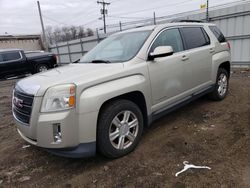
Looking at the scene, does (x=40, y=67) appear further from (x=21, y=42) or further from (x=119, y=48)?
(x=21, y=42)

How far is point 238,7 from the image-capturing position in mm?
8867

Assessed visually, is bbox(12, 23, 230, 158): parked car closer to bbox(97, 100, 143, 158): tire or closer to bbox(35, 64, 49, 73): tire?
bbox(97, 100, 143, 158): tire

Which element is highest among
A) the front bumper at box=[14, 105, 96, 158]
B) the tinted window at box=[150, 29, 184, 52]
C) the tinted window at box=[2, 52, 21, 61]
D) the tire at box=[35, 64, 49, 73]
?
the tinted window at box=[150, 29, 184, 52]

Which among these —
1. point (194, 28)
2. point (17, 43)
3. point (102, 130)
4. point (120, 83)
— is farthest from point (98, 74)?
point (17, 43)

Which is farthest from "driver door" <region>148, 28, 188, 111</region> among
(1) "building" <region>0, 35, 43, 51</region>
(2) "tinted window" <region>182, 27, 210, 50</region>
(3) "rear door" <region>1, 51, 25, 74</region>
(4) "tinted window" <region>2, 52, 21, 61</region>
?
(1) "building" <region>0, 35, 43, 51</region>

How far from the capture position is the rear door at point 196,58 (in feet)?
13.1

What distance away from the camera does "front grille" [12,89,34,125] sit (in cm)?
262

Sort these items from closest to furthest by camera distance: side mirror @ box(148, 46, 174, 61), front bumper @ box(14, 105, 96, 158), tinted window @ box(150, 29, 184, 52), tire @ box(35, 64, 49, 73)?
1. front bumper @ box(14, 105, 96, 158)
2. side mirror @ box(148, 46, 174, 61)
3. tinted window @ box(150, 29, 184, 52)
4. tire @ box(35, 64, 49, 73)

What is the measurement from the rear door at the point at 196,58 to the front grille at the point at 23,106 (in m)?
2.59

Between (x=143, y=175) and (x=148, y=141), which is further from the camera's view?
(x=148, y=141)

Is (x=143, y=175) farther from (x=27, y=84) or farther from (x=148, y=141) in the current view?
(x=27, y=84)

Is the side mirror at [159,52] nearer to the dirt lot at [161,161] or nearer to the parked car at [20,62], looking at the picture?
the dirt lot at [161,161]

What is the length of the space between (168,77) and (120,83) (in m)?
1.01

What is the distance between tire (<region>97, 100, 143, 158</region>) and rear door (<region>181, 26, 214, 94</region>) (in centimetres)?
137
